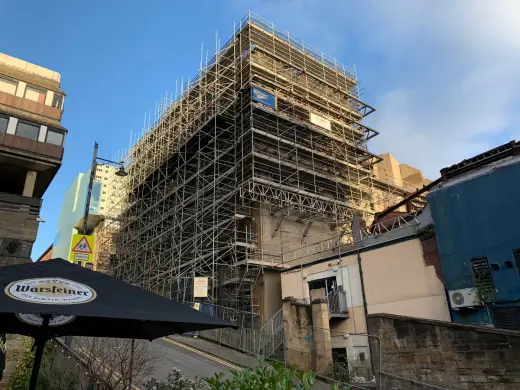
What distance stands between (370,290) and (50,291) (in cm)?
1633

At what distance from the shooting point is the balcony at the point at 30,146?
953 inches

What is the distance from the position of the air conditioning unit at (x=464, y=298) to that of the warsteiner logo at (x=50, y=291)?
13431 millimetres

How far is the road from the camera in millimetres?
13266

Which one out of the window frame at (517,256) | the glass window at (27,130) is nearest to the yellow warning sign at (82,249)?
the window frame at (517,256)

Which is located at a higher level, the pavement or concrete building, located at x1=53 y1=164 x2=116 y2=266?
concrete building, located at x1=53 y1=164 x2=116 y2=266

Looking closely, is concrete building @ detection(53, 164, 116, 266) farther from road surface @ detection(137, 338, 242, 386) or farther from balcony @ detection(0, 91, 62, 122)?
road surface @ detection(137, 338, 242, 386)

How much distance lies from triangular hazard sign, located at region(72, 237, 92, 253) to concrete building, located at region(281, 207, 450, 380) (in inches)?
315

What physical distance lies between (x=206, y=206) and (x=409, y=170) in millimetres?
28100

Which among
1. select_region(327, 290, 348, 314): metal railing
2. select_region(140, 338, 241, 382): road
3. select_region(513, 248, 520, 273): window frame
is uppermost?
select_region(513, 248, 520, 273): window frame

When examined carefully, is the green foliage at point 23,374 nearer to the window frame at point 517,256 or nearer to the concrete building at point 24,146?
the concrete building at point 24,146

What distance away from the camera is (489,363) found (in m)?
10.5

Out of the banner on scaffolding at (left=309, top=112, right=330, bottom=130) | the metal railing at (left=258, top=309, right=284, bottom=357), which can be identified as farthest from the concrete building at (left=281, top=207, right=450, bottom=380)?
the banner on scaffolding at (left=309, top=112, right=330, bottom=130)

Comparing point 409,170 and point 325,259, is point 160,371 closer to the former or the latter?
point 325,259

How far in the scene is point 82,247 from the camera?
13.6 m
